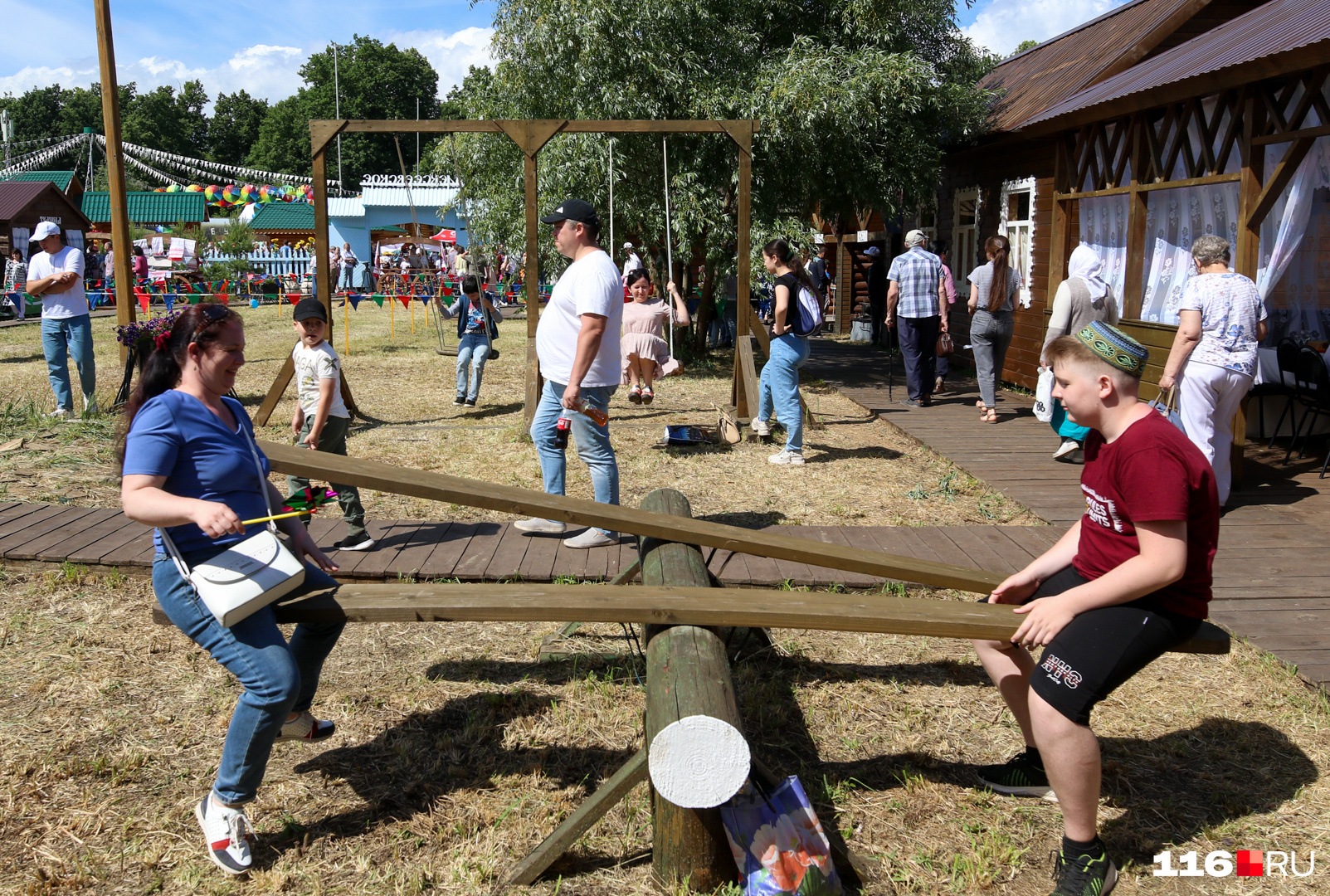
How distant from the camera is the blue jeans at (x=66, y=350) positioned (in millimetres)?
8891

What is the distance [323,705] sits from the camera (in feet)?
12.4

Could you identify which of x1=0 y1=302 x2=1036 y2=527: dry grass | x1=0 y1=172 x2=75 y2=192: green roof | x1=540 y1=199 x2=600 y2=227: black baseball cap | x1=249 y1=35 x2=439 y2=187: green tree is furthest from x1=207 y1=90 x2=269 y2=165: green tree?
x1=540 y1=199 x2=600 y2=227: black baseball cap

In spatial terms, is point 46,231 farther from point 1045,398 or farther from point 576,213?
point 1045,398

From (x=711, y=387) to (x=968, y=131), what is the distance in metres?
5.04

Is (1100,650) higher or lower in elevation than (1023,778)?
higher

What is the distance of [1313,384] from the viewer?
773 centimetres

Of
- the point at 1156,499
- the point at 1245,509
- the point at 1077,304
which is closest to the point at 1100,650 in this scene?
the point at 1156,499

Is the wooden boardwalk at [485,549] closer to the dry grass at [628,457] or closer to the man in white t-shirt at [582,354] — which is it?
the man in white t-shirt at [582,354]

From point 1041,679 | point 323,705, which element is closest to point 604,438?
point 323,705

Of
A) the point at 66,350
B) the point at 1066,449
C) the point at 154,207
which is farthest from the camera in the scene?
the point at 154,207

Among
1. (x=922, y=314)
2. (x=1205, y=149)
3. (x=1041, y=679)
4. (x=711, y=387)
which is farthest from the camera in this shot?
(x=711, y=387)

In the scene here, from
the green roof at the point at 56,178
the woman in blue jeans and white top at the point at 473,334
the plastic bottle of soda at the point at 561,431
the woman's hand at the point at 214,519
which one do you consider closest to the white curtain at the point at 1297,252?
the plastic bottle of soda at the point at 561,431

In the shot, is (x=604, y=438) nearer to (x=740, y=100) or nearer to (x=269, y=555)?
(x=269, y=555)

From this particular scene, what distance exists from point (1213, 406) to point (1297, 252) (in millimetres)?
3924
